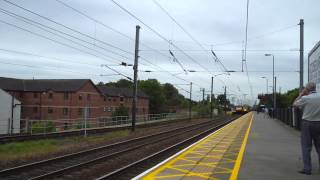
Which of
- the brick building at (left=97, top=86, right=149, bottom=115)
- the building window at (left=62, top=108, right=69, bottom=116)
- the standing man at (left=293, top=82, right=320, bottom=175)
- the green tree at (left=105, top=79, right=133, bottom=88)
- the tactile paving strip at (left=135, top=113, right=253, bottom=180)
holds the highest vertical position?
the green tree at (left=105, top=79, right=133, bottom=88)

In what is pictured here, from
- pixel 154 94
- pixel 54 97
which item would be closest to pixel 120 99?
pixel 54 97

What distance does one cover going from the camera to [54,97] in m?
83.6

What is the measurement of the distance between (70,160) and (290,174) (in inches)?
329

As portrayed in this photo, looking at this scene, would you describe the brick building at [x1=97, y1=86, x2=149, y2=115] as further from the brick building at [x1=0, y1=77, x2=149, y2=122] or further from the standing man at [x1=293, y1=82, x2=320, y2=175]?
the standing man at [x1=293, y1=82, x2=320, y2=175]

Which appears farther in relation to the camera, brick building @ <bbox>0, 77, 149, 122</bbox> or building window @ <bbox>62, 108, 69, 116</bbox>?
building window @ <bbox>62, 108, 69, 116</bbox>

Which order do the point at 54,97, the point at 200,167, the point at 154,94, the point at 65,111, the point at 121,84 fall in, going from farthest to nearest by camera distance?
the point at 121,84 → the point at 154,94 → the point at 54,97 → the point at 65,111 → the point at 200,167

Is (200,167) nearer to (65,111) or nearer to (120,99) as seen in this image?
(65,111)

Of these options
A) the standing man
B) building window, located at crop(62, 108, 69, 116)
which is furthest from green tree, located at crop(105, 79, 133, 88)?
the standing man

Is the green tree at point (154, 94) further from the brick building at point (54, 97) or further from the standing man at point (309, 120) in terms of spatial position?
the standing man at point (309, 120)

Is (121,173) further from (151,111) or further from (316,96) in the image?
(151,111)

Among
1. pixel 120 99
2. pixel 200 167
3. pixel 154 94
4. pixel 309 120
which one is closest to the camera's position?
pixel 309 120

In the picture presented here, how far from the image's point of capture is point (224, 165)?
36.8 ft

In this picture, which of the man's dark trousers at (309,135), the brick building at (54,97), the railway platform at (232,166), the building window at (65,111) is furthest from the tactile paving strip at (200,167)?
the building window at (65,111)

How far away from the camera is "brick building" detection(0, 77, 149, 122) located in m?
81.4
